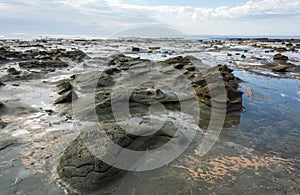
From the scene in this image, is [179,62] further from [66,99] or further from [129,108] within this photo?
[66,99]

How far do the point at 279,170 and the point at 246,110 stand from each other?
363 centimetres

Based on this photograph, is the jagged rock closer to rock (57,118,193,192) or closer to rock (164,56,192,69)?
rock (164,56,192,69)

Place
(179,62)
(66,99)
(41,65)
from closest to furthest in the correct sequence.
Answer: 1. (66,99)
2. (41,65)
3. (179,62)

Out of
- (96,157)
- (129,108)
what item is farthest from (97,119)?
(96,157)

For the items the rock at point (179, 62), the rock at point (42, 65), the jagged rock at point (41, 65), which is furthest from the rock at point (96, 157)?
the jagged rock at point (41, 65)

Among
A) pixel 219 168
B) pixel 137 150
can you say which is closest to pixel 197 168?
pixel 219 168

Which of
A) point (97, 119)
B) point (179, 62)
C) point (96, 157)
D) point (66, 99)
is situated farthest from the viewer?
point (179, 62)

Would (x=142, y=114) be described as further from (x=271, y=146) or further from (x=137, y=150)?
(x=271, y=146)

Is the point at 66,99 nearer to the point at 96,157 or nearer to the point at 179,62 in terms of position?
the point at 96,157

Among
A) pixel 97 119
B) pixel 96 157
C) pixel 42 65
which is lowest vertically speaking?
pixel 97 119

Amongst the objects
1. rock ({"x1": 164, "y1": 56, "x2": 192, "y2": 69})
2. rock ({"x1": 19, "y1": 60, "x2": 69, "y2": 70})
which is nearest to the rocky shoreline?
rock ({"x1": 164, "y1": 56, "x2": 192, "y2": 69})

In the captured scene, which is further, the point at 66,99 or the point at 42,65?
the point at 42,65

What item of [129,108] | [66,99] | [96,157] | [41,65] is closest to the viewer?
[96,157]

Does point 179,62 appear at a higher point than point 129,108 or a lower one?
higher
